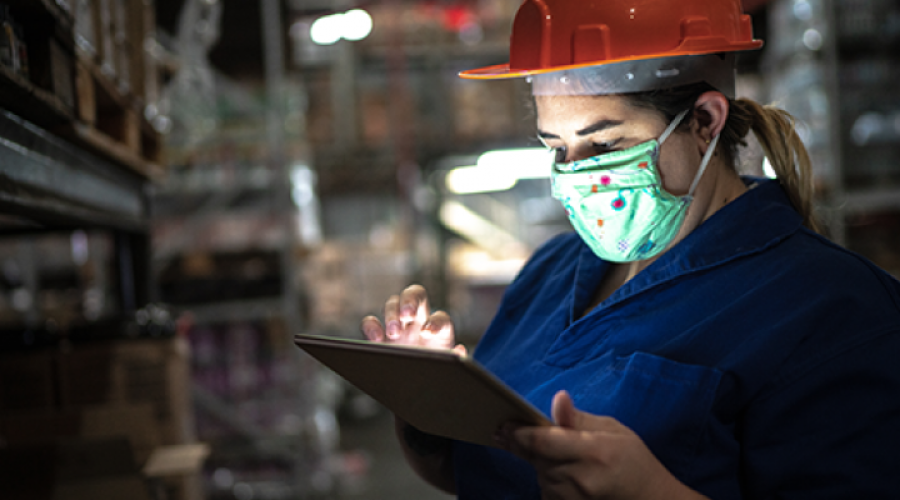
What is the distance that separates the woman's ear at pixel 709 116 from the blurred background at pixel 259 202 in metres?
0.28

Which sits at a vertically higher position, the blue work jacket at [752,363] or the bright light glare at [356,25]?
the bright light glare at [356,25]

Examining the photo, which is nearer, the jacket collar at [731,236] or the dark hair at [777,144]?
the jacket collar at [731,236]

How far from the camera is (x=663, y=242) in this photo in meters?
1.41

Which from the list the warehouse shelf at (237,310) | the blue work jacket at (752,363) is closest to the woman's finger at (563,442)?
the blue work jacket at (752,363)

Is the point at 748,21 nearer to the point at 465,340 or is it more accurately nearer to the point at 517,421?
the point at 517,421

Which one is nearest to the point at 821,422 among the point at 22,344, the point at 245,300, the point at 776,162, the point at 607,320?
the point at 607,320

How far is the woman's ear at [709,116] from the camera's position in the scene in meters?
1.35

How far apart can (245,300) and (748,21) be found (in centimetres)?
466

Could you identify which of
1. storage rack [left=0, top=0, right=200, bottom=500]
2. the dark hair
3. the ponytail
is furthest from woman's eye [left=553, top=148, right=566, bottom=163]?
storage rack [left=0, top=0, right=200, bottom=500]

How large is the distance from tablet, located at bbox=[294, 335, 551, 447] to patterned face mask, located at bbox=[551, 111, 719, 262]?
1.73ft

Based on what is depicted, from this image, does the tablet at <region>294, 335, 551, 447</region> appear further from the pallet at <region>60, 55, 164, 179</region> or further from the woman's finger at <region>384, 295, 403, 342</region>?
the pallet at <region>60, 55, 164, 179</region>

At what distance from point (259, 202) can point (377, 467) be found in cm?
258

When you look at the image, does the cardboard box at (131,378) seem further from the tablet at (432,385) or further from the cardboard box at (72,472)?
the tablet at (432,385)

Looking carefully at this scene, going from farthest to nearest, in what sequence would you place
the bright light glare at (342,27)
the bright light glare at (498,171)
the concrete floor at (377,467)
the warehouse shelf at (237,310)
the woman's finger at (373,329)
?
1. the bright light glare at (498,171)
2. the bright light glare at (342,27)
3. the warehouse shelf at (237,310)
4. the concrete floor at (377,467)
5. the woman's finger at (373,329)
